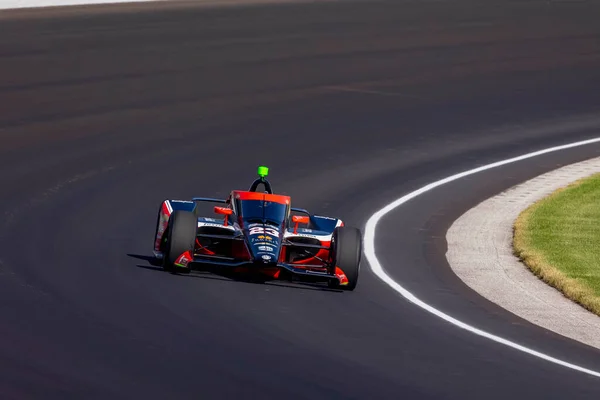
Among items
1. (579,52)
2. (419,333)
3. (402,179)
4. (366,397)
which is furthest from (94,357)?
(579,52)

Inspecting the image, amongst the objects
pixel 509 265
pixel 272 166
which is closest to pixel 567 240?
pixel 509 265

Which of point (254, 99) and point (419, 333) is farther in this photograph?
point (254, 99)

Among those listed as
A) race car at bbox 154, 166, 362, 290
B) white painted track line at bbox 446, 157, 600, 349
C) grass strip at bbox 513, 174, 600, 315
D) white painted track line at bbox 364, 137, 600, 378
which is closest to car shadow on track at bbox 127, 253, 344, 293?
race car at bbox 154, 166, 362, 290

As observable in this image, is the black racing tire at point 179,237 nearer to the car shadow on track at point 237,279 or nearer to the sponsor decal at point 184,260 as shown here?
the sponsor decal at point 184,260

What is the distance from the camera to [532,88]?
3406cm

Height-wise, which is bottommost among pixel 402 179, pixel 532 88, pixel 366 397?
pixel 366 397

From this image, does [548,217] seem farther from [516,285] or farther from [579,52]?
Result: [579,52]

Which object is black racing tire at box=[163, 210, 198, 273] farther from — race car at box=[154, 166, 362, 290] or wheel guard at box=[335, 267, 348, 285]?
wheel guard at box=[335, 267, 348, 285]

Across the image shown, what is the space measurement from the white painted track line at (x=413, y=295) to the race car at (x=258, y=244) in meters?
0.88

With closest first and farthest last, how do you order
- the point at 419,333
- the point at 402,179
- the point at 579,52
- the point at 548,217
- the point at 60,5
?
the point at 419,333 → the point at 548,217 → the point at 402,179 → the point at 579,52 → the point at 60,5

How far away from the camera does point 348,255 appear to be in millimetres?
17062

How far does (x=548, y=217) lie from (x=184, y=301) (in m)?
8.66

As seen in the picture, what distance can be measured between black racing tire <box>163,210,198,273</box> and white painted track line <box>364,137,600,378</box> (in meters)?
2.73

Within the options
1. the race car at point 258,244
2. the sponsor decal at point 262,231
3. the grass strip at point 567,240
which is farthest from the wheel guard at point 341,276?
the grass strip at point 567,240
